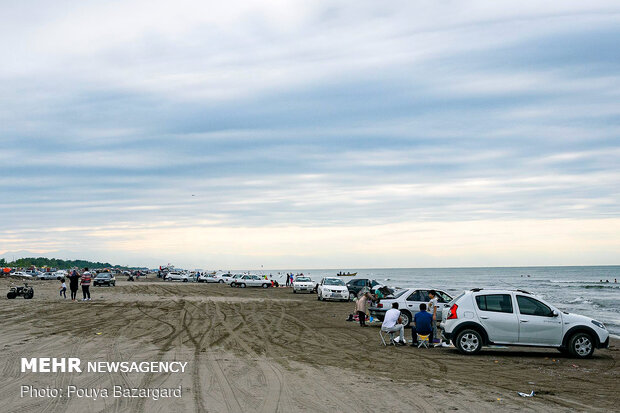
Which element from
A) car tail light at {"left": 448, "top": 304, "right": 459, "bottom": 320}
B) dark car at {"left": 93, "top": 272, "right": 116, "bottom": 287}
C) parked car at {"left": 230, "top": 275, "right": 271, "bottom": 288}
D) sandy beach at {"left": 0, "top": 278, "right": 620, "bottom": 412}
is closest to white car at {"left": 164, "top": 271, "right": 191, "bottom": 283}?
dark car at {"left": 93, "top": 272, "right": 116, "bottom": 287}

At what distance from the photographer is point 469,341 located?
53.1 feet

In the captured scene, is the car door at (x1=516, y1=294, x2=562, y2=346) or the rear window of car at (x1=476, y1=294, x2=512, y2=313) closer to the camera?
the car door at (x1=516, y1=294, x2=562, y2=346)

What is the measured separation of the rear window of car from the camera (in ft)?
52.7

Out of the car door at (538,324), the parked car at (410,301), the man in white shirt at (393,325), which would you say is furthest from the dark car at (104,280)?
the car door at (538,324)

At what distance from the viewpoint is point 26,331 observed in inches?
784

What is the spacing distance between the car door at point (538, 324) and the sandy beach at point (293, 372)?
56 cm

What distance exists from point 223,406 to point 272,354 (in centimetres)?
621

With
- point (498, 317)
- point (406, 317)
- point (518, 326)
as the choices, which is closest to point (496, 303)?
point (498, 317)

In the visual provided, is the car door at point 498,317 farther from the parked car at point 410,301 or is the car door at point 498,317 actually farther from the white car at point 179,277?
the white car at point 179,277

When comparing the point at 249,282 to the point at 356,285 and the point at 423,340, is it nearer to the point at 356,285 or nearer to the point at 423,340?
the point at 356,285

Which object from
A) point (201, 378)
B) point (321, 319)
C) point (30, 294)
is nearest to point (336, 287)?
point (321, 319)

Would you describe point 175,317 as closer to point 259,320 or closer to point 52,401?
point 259,320

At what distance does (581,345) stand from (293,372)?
27.7 feet

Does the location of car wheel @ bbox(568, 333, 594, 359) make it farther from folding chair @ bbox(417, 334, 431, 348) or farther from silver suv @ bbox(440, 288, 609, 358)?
folding chair @ bbox(417, 334, 431, 348)
